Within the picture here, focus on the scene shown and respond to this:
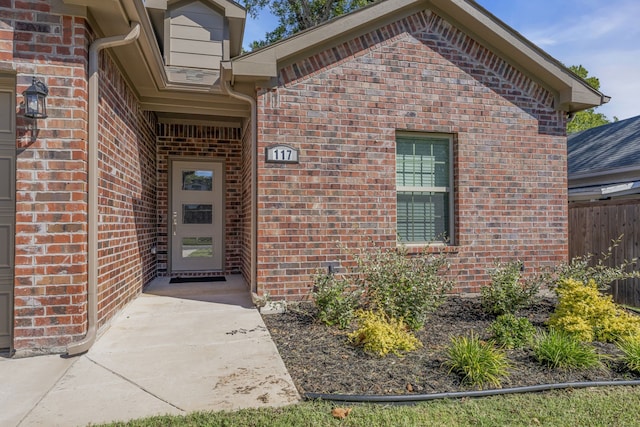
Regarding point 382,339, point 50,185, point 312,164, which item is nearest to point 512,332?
point 382,339

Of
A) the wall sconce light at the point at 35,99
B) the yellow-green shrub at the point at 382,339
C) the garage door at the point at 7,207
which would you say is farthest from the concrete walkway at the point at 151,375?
the wall sconce light at the point at 35,99

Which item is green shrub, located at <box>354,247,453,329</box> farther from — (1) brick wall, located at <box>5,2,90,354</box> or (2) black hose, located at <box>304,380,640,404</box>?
(1) brick wall, located at <box>5,2,90,354</box>

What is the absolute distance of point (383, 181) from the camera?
551 centimetres

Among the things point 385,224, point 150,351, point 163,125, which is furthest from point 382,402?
point 163,125

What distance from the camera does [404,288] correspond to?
4.41 metres

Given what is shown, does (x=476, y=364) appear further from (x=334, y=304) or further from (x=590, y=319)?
(x=590, y=319)

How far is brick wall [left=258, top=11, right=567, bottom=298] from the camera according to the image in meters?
5.18

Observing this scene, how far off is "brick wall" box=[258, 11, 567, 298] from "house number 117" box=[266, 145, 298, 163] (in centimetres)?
8

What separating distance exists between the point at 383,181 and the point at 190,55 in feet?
15.3

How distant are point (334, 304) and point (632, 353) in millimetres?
2793

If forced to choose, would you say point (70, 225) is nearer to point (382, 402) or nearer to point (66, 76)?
point (66, 76)

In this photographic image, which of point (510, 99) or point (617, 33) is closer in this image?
point (510, 99)

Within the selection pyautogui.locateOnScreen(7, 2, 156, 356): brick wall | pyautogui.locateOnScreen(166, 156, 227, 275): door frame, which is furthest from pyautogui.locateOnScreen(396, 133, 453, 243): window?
pyautogui.locateOnScreen(7, 2, 156, 356): brick wall

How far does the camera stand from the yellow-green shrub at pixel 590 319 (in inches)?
156
